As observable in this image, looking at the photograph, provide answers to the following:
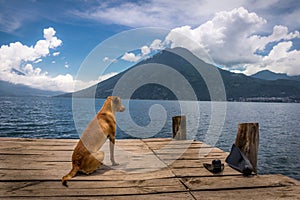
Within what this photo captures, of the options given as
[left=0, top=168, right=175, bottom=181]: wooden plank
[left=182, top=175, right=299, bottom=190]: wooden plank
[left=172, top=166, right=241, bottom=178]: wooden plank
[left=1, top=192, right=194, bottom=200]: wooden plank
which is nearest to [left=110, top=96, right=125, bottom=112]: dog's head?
[left=0, top=168, right=175, bottom=181]: wooden plank

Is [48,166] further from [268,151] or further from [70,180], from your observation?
[268,151]

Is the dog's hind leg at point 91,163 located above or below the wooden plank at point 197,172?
above

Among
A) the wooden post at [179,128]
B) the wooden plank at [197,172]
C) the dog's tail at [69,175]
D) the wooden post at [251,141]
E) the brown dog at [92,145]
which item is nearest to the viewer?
the dog's tail at [69,175]

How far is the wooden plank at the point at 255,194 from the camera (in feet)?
14.8

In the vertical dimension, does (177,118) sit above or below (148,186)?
above

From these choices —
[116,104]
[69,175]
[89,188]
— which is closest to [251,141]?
[116,104]

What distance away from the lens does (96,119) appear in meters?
6.27

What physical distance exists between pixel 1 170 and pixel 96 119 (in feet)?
8.39

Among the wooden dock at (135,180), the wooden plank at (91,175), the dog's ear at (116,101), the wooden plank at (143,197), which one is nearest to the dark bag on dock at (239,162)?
the wooden dock at (135,180)

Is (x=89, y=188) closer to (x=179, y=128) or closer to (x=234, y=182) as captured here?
(x=234, y=182)

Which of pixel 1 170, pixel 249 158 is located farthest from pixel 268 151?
pixel 1 170

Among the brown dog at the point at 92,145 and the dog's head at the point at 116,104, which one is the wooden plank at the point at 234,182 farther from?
the dog's head at the point at 116,104

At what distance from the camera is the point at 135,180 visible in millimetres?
5230

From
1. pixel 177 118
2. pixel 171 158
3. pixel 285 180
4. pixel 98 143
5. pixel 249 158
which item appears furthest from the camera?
pixel 177 118
